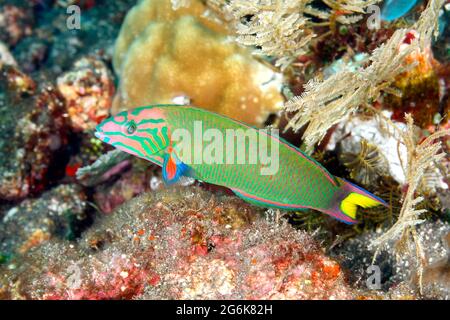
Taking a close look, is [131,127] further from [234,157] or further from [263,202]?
[263,202]

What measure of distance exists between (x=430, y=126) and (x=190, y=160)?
2.69m

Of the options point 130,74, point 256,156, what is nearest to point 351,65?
point 256,156

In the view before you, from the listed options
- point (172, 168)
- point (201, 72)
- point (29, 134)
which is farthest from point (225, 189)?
point (29, 134)

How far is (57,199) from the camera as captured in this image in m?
5.68

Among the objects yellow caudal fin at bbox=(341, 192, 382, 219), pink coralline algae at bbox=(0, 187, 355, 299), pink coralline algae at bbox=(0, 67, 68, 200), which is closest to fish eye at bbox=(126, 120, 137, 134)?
pink coralline algae at bbox=(0, 187, 355, 299)

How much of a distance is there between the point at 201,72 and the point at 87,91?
2151 mm

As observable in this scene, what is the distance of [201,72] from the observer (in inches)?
191

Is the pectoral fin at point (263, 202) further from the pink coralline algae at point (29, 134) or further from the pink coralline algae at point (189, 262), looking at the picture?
the pink coralline algae at point (29, 134)

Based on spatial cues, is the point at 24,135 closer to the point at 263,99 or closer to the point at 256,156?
the point at 263,99

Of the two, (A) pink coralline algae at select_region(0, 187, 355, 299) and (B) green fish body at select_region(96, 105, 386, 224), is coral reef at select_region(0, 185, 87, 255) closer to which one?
(A) pink coralline algae at select_region(0, 187, 355, 299)

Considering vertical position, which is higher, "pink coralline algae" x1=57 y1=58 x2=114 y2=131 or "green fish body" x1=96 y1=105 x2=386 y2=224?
"green fish body" x1=96 y1=105 x2=386 y2=224

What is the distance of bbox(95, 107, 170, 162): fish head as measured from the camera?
3102mm

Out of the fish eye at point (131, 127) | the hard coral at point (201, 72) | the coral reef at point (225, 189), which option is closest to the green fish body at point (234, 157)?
the fish eye at point (131, 127)
